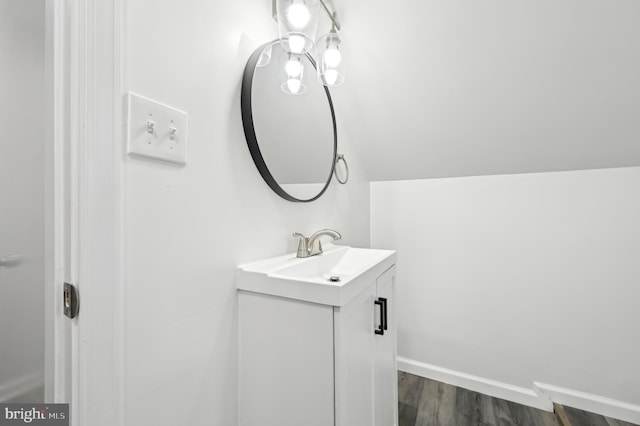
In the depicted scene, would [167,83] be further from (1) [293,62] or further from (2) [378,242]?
(2) [378,242]

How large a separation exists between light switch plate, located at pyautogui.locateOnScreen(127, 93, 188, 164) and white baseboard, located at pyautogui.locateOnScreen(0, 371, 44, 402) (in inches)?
33.4

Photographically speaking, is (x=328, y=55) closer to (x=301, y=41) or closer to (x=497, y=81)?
(x=301, y=41)

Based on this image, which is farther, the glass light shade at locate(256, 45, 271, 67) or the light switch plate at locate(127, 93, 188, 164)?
the glass light shade at locate(256, 45, 271, 67)

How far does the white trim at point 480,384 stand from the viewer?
1.66 meters

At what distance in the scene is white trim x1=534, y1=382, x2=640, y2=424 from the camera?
148 cm

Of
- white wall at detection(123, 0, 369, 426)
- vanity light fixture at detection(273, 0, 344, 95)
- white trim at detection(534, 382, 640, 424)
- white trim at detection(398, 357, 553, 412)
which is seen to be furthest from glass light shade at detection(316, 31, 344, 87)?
white trim at detection(534, 382, 640, 424)

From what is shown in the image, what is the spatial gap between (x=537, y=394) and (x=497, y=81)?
1827 mm

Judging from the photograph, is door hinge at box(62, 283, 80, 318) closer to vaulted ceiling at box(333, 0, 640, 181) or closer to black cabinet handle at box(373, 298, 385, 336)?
black cabinet handle at box(373, 298, 385, 336)

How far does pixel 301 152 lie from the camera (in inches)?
49.4

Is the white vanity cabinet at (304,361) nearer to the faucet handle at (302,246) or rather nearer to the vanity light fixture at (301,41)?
the faucet handle at (302,246)

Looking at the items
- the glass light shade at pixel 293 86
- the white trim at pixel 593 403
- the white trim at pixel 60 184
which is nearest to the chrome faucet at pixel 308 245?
the glass light shade at pixel 293 86

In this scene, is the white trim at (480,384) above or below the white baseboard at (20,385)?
below

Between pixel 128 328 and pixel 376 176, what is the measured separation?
1.82 m

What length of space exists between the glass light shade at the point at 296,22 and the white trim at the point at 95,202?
543 mm
